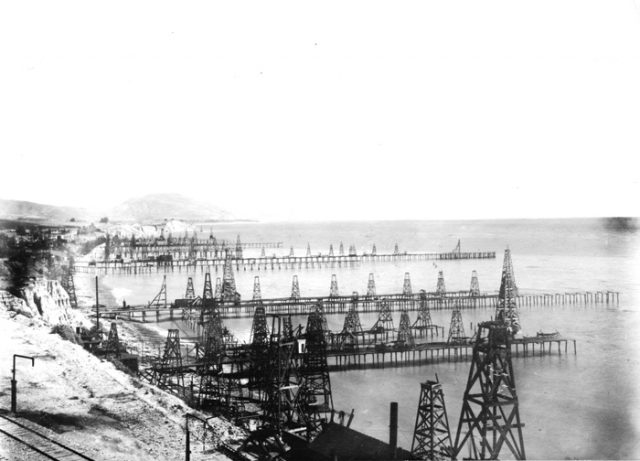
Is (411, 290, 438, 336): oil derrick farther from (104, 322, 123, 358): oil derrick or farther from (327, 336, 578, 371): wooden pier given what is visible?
(104, 322, 123, 358): oil derrick

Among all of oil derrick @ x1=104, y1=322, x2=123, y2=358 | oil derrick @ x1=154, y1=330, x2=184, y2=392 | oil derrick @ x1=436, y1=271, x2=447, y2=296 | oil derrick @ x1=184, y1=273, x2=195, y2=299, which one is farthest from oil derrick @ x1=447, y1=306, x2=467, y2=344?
oil derrick @ x1=184, y1=273, x2=195, y2=299

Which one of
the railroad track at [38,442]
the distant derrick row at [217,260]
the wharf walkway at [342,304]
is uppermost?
the railroad track at [38,442]

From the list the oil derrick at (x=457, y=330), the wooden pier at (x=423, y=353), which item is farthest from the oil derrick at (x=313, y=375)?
the oil derrick at (x=457, y=330)

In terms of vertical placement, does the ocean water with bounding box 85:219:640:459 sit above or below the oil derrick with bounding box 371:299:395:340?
below

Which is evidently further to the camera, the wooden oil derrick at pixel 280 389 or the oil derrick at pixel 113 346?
the oil derrick at pixel 113 346

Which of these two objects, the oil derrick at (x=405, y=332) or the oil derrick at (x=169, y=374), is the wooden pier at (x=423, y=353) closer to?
the oil derrick at (x=405, y=332)

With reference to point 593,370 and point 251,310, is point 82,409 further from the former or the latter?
point 251,310

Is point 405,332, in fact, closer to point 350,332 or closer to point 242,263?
point 350,332

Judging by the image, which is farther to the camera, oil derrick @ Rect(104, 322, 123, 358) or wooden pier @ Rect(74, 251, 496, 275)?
wooden pier @ Rect(74, 251, 496, 275)
